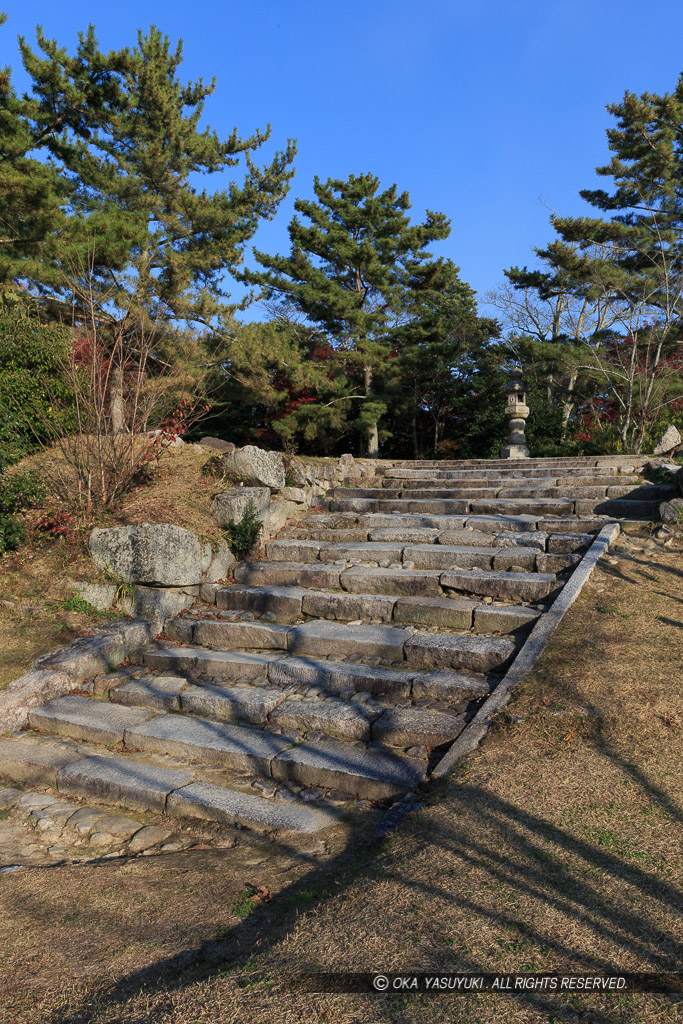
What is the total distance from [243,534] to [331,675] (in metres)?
2.65

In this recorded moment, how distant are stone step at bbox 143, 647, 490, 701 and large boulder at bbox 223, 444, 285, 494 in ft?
8.06

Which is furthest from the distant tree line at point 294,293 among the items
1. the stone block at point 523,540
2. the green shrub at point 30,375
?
the stone block at point 523,540

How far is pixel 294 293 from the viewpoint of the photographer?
17219 mm

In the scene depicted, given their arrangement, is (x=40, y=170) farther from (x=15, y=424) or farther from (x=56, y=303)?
(x=15, y=424)

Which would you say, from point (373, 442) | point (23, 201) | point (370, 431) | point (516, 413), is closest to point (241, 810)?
point (23, 201)

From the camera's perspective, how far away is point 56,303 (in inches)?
478

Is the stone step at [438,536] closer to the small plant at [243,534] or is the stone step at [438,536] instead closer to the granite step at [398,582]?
the granite step at [398,582]

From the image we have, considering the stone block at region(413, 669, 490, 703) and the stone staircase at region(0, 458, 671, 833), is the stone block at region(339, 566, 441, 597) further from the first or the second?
the stone block at region(413, 669, 490, 703)

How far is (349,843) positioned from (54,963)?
1.37 meters

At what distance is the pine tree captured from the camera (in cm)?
1705

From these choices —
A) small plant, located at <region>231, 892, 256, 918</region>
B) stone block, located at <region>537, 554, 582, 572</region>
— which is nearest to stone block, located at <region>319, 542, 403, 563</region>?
stone block, located at <region>537, 554, 582, 572</region>

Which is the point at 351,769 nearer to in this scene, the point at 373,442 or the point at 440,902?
the point at 440,902

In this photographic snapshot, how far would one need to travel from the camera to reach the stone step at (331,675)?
420cm

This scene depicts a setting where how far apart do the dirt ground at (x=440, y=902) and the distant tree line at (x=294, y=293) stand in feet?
16.1
